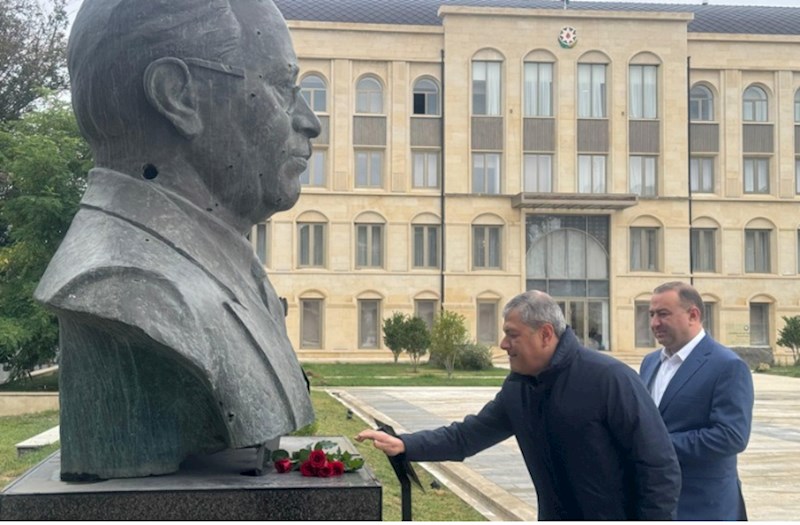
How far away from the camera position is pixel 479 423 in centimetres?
405

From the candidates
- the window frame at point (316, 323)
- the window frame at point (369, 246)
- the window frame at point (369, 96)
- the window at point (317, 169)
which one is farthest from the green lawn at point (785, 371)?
the window at point (317, 169)

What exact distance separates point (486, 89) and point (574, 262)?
305 inches

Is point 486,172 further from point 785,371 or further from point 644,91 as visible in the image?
point 785,371

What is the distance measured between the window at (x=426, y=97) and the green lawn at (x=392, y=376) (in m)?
10.0

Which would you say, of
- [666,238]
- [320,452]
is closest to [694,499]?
[320,452]

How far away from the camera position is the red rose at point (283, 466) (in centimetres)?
400

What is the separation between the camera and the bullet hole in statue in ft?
13.3

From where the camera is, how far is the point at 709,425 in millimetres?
4125

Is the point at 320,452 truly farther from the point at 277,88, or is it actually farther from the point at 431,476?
the point at 431,476

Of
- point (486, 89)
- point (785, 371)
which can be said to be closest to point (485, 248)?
point (486, 89)

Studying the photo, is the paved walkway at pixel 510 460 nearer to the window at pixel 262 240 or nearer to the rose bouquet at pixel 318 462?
the rose bouquet at pixel 318 462

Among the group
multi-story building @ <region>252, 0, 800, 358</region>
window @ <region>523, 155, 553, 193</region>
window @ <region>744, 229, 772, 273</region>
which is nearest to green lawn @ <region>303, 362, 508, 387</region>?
multi-story building @ <region>252, 0, 800, 358</region>

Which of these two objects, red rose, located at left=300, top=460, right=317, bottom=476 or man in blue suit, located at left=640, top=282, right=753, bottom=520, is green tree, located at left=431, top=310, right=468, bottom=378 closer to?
man in blue suit, located at left=640, top=282, right=753, bottom=520

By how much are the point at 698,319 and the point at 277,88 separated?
2327 mm
